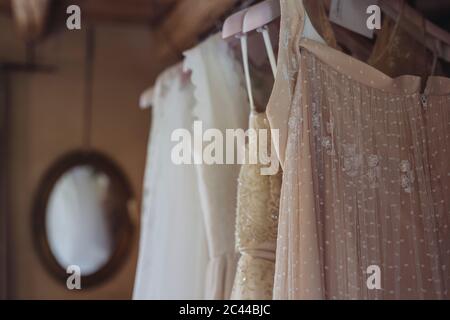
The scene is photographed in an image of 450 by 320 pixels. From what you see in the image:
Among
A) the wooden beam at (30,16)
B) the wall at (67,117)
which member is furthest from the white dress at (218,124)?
the wall at (67,117)

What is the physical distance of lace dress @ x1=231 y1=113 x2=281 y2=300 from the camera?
123 centimetres

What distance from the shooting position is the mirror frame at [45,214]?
2203mm

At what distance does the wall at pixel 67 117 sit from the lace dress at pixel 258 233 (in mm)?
1126

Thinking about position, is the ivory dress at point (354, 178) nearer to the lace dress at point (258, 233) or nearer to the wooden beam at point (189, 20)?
the lace dress at point (258, 233)

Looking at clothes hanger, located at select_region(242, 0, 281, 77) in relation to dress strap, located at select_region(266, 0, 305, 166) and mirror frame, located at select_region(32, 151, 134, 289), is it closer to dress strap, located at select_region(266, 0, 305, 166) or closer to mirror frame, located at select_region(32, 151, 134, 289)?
dress strap, located at select_region(266, 0, 305, 166)

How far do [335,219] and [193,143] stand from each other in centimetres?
56

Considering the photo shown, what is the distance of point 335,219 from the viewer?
3.47 ft

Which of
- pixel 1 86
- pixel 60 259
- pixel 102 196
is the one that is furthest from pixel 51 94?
pixel 60 259

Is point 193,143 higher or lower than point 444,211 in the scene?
higher

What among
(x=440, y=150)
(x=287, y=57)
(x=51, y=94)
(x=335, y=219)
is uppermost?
(x=51, y=94)

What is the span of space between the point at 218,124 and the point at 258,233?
12.7 inches

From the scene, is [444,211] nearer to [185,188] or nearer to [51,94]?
[185,188]
